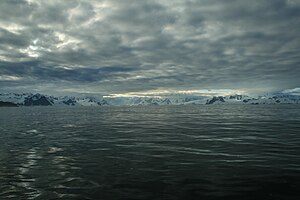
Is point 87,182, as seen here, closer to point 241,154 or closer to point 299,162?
point 241,154

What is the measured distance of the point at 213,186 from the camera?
1432 centimetres

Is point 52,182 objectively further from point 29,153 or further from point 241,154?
point 241,154

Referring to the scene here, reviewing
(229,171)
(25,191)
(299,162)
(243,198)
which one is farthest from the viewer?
(299,162)

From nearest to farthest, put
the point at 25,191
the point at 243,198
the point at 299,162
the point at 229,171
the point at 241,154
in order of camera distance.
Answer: the point at 243,198 < the point at 25,191 < the point at 229,171 < the point at 299,162 < the point at 241,154

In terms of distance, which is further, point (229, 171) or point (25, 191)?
point (229, 171)

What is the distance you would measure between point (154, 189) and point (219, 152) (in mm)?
11334

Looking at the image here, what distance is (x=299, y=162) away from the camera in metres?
19.2

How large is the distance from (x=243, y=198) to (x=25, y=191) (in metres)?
11.2

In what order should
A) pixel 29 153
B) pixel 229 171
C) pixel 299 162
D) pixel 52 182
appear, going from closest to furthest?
pixel 52 182 < pixel 229 171 < pixel 299 162 < pixel 29 153

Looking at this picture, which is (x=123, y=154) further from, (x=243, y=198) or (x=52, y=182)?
(x=243, y=198)

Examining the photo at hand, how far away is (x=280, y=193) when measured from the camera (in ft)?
43.0

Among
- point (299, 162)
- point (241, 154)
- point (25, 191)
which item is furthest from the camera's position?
point (241, 154)

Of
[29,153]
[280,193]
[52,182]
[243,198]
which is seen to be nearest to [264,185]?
[280,193]

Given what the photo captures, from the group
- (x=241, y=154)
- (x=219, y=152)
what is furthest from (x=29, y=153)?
(x=241, y=154)
